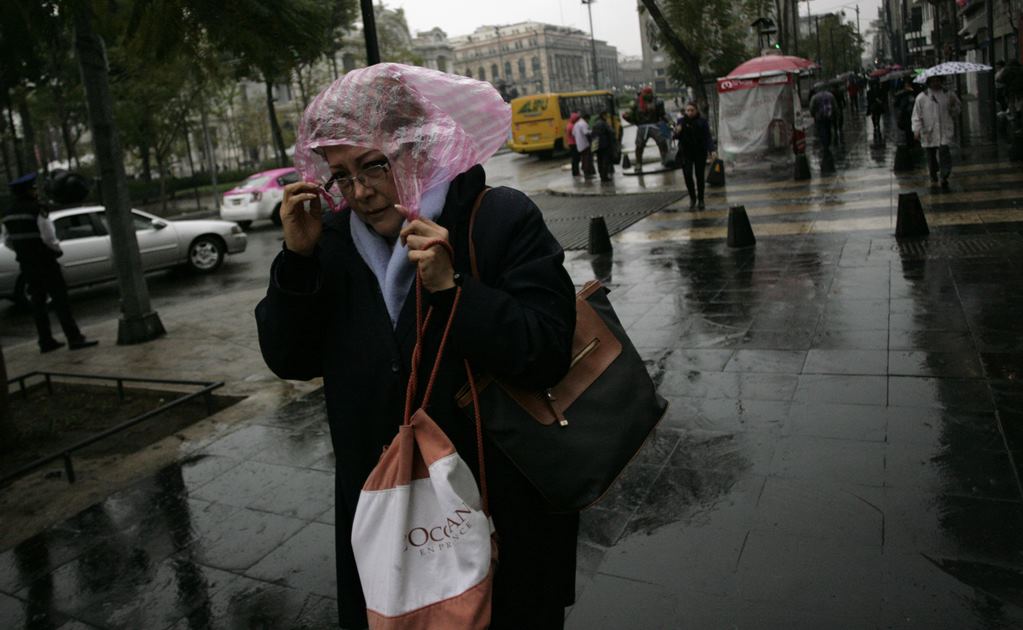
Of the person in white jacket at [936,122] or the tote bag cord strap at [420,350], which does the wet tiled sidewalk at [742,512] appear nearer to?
→ the tote bag cord strap at [420,350]

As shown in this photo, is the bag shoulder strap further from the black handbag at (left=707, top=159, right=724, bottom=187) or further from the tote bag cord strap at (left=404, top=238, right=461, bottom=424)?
the black handbag at (left=707, top=159, right=724, bottom=187)

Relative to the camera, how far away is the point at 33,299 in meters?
9.19

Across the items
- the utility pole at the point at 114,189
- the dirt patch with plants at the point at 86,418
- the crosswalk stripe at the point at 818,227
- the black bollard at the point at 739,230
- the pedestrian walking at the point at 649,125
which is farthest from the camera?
the pedestrian walking at the point at 649,125

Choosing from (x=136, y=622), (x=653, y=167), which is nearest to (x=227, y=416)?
(x=136, y=622)

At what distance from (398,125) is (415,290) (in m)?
0.39

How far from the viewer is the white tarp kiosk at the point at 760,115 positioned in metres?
19.1

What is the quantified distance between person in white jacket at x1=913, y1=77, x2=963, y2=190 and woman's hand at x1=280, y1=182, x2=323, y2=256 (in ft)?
43.3

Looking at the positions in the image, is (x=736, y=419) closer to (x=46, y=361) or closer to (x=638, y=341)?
(x=638, y=341)

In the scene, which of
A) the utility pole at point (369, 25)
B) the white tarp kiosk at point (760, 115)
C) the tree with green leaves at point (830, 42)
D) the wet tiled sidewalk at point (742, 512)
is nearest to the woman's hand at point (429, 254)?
the wet tiled sidewalk at point (742, 512)

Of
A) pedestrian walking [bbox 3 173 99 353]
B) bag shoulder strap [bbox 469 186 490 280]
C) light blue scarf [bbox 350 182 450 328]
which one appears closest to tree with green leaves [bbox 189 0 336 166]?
light blue scarf [bbox 350 182 450 328]

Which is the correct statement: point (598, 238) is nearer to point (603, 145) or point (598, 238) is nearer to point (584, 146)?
point (603, 145)

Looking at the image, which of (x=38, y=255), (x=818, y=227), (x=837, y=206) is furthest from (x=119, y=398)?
(x=837, y=206)

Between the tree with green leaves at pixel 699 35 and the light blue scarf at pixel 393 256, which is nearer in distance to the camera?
the light blue scarf at pixel 393 256

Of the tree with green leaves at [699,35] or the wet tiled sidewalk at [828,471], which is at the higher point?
the tree with green leaves at [699,35]
